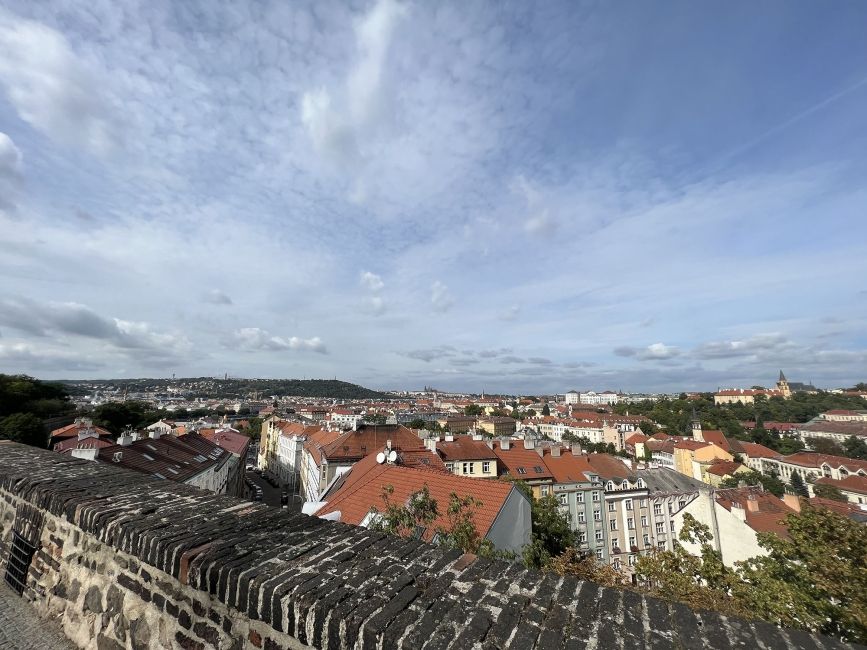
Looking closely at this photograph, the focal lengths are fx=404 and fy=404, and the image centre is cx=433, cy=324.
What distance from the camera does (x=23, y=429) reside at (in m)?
39.2

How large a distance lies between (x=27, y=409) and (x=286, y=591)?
245 feet

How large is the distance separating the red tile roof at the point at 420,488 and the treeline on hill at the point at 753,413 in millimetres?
105446

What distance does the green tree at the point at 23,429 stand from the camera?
37500mm

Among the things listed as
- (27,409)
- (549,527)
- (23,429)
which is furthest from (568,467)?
(27,409)

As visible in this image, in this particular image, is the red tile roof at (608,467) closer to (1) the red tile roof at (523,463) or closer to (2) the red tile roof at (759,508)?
(1) the red tile roof at (523,463)

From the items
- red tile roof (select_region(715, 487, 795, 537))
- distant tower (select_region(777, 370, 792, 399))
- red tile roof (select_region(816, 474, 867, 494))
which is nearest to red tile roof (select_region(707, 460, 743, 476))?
red tile roof (select_region(816, 474, 867, 494))

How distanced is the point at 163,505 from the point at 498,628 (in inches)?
120

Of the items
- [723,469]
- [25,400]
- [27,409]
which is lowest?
[723,469]

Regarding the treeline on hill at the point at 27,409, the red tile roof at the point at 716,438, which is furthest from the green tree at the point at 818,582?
the red tile roof at the point at 716,438

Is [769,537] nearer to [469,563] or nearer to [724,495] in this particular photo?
[469,563]

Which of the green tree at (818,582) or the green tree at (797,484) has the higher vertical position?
the green tree at (818,582)

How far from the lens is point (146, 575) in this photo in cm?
281

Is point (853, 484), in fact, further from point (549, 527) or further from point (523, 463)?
point (549, 527)

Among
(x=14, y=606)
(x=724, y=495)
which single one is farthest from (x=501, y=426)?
(x=14, y=606)
